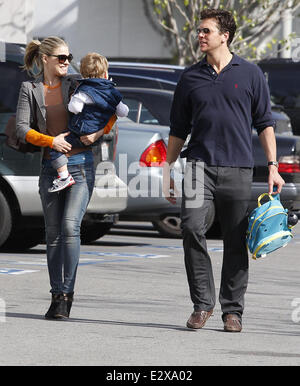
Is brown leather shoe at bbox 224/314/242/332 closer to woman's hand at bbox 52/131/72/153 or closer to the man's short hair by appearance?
woman's hand at bbox 52/131/72/153

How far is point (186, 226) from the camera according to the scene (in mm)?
7672

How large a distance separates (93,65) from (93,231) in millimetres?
5704

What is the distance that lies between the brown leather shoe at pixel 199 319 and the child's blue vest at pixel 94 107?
1.37 meters

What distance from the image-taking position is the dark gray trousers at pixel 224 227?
768 centimetres

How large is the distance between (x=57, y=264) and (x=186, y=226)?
974 mm

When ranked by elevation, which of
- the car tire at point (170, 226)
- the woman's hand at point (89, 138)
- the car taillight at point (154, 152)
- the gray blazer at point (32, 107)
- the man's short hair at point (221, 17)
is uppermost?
the man's short hair at point (221, 17)

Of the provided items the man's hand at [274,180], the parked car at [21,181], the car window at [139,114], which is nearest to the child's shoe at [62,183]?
the man's hand at [274,180]

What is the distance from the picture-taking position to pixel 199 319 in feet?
25.3

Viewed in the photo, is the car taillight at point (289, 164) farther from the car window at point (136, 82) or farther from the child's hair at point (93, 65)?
the child's hair at point (93, 65)

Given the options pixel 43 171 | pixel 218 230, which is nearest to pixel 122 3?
pixel 218 230

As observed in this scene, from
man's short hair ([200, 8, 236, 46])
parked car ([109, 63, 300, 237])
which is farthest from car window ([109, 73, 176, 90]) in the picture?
man's short hair ([200, 8, 236, 46])

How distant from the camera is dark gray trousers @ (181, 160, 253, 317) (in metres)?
7.68

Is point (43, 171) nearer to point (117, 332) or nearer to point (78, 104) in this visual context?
point (78, 104)

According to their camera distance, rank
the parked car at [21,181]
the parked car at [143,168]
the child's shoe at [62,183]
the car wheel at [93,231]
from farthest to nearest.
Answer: the car wheel at [93,231] < the parked car at [143,168] < the parked car at [21,181] < the child's shoe at [62,183]
